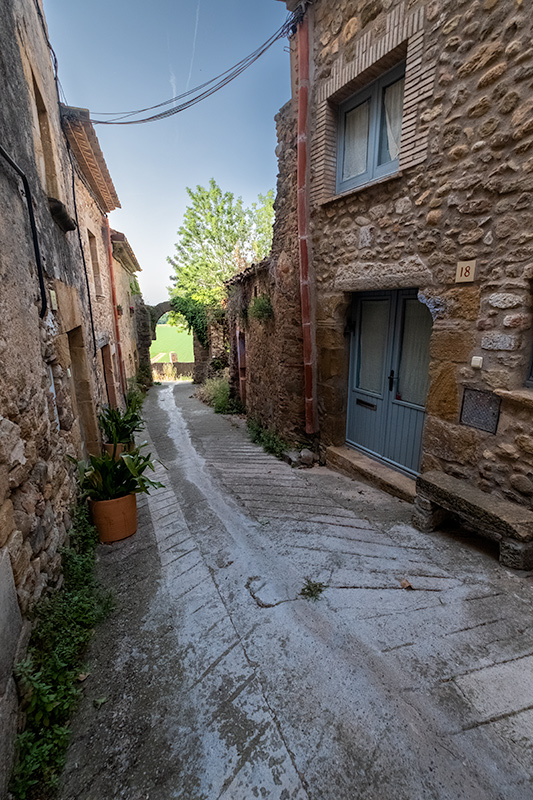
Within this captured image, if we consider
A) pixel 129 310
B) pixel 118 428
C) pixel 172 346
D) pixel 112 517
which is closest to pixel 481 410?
pixel 112 517

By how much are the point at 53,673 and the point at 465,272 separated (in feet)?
12.7

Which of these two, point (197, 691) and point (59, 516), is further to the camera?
point (59, 516)

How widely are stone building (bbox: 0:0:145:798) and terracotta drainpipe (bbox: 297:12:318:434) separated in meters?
2.70

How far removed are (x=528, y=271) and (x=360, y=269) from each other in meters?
1.77

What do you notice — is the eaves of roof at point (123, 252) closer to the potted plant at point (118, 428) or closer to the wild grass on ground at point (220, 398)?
the wild grass on ground at point (220, 398)

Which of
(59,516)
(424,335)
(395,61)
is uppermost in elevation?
(395,61)

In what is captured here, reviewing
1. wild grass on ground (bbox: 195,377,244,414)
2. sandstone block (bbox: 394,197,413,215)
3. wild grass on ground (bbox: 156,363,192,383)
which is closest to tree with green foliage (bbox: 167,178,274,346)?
wild grass on ground (bbox: 156,363,192,383)

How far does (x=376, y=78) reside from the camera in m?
3.79

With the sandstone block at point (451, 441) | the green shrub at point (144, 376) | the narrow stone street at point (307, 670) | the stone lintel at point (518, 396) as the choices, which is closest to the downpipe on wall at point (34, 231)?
the narrow stone street at point (307, 670)

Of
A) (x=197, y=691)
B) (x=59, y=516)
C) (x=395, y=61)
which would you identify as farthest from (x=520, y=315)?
(x=59, y=516)

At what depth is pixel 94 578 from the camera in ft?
8.68

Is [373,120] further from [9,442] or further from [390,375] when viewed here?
[9,442]

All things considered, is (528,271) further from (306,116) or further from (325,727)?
(306,116)

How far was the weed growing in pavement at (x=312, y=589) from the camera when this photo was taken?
95.0 inches
